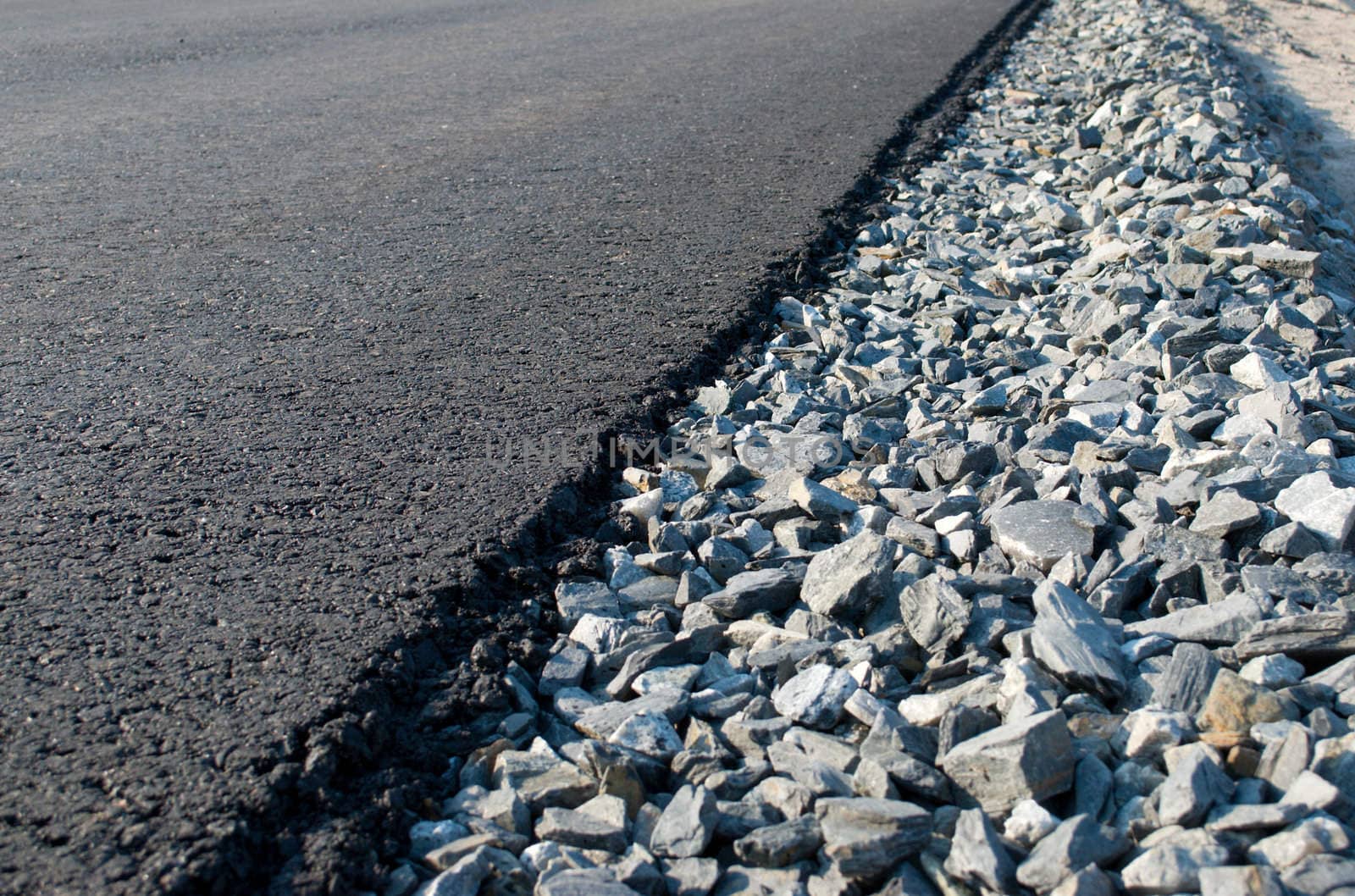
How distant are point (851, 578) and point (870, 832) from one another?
810mm

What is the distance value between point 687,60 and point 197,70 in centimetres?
405

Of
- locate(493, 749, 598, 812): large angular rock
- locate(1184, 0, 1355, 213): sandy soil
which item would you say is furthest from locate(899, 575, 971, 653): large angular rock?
locate(1184, 0, 1355, 213): sandy soil

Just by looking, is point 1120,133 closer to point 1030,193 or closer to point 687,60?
point 1030,193

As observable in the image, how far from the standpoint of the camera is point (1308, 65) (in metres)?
12.9

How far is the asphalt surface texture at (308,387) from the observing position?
2.09m

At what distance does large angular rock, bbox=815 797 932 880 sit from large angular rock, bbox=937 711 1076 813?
13 cm

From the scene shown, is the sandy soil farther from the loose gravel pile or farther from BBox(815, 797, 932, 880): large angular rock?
BBox(815, 797, 932, 880): large angular rock

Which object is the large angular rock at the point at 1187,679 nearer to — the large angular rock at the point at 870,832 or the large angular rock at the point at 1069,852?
the large angular rock at the point at 1069,852

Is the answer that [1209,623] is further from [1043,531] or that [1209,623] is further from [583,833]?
[583,833]

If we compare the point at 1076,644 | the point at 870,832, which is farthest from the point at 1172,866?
the point at 1076,644

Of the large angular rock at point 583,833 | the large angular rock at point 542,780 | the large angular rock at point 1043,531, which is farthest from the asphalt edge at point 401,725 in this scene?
the large angular rock at point 1043,531

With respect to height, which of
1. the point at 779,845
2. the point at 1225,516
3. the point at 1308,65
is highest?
the point at 1308,65

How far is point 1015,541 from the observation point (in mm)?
2850

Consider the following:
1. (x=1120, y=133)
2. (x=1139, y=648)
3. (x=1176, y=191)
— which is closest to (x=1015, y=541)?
(x=1139, y=648)
